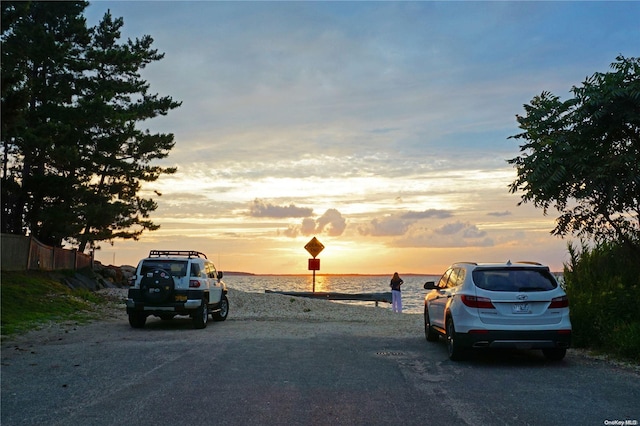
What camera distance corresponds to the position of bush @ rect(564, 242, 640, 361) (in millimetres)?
11578

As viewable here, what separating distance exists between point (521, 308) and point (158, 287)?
10.2 m

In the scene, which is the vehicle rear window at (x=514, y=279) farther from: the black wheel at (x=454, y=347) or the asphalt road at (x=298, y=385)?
the asphalt road at (x=298, y=385)

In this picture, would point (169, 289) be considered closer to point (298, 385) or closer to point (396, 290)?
point (298, 385)

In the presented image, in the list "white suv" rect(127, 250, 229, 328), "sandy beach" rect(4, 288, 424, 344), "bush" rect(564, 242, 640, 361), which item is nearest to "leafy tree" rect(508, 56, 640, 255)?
"bush" rect(564, 242, 640, 361)

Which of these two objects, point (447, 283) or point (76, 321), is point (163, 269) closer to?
point (76, 321)

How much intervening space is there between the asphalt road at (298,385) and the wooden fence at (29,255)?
51.1ft

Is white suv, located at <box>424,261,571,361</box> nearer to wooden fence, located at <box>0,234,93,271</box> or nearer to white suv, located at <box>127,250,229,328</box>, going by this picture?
white suv, located at <box>127,250,229,328</box>

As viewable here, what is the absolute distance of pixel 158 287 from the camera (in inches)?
671

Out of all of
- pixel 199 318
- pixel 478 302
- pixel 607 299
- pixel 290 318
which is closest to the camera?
pixel 478 302

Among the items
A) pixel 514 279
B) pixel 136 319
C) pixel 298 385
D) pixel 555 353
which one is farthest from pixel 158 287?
pixel 555 353

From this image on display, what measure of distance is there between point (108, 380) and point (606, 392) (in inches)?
268

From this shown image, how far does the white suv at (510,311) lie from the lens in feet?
34.0

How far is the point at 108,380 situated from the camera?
8.88m

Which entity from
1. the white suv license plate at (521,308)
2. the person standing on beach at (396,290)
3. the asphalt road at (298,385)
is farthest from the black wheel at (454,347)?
the person standing on beach at (396,290)
